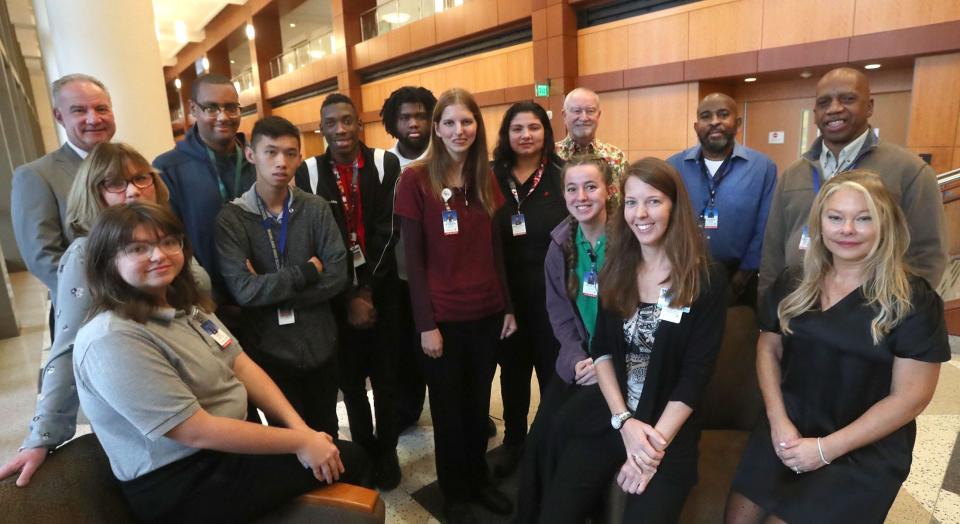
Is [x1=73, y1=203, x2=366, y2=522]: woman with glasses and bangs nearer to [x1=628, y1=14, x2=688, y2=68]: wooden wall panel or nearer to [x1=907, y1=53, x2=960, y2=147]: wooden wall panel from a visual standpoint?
[x1=907, y1=53, x2=960, y2=147]: wooden wall panel

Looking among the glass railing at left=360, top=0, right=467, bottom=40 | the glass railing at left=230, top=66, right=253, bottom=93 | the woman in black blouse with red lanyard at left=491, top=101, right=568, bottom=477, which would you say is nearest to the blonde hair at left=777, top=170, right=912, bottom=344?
the woman in black blouse with red lanyard at left=491, top=101, right=568, bottom=477

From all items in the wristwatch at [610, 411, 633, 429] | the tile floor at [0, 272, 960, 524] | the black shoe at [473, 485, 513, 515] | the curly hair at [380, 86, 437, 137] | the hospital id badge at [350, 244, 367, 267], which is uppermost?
the curly hair at [380, 86, 437, 137]

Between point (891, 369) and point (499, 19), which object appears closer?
point (891, 369)

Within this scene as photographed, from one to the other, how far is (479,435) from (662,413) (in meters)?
0.88

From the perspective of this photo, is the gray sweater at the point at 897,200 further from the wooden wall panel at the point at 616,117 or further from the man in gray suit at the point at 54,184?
the wooden wall panel at the point at 616,117

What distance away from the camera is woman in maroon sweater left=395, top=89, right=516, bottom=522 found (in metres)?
2.08

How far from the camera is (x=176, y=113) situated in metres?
31.9

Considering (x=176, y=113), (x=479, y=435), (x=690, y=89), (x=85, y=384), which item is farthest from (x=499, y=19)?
(x=176, y=113)

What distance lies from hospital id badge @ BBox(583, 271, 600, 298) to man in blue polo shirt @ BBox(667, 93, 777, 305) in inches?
45.9

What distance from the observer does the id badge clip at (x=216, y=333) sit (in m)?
1.55

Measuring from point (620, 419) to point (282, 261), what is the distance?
4.50ft

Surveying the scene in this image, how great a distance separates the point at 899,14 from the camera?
5.35 meters

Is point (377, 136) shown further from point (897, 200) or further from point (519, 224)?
point (897, 200)

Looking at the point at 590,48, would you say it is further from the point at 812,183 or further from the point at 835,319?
the point at 835,319
